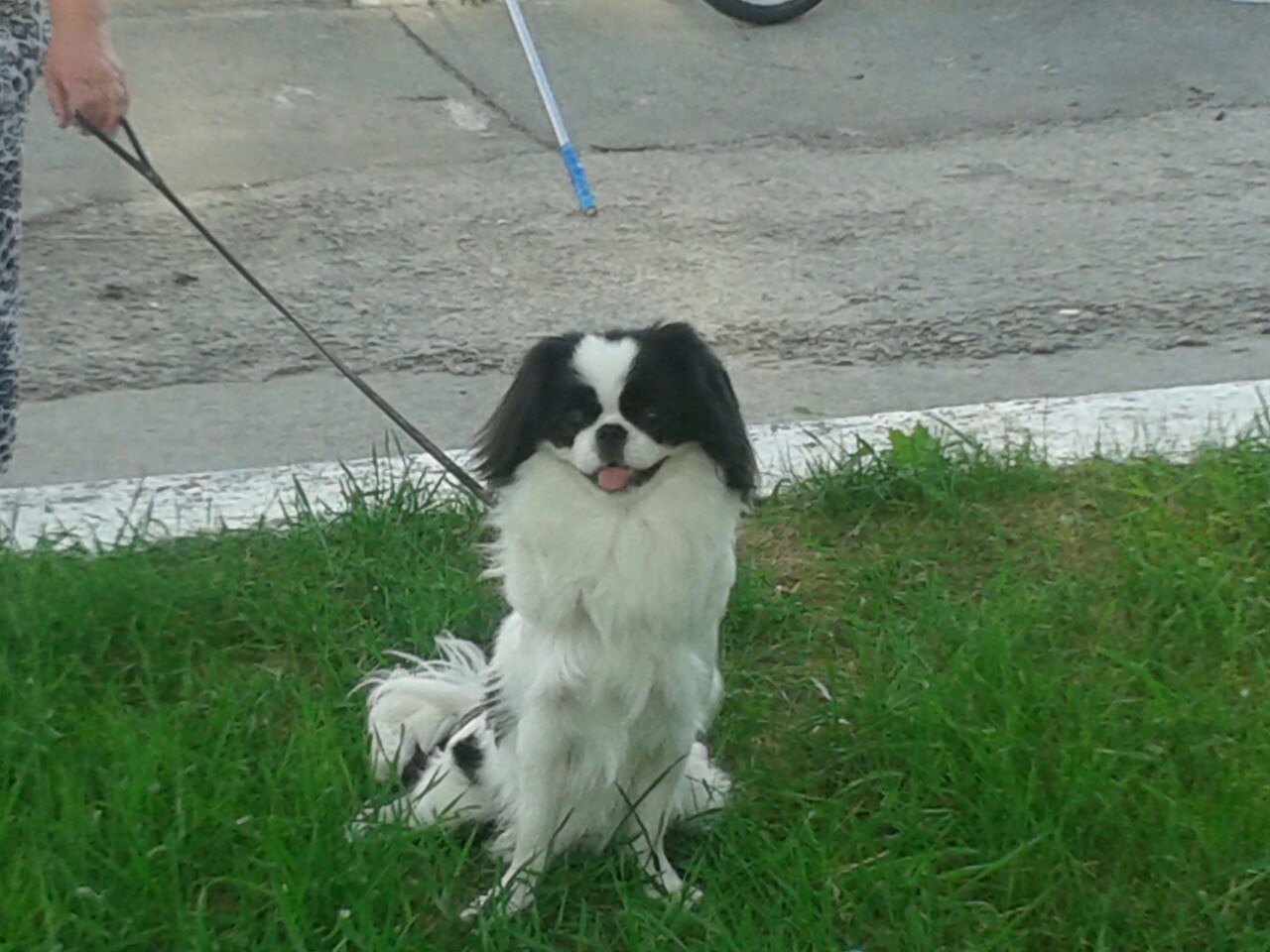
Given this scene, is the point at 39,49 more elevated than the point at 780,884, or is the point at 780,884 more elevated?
the point at 39,49

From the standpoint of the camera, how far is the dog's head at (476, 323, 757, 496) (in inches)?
82.4

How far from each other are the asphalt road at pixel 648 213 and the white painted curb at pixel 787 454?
1.06ft

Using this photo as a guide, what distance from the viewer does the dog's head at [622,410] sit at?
6.86ft

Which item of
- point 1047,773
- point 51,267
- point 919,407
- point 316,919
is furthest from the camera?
point 51,267

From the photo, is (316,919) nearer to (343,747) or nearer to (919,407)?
(343,747)

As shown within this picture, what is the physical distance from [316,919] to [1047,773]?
A: 114cm

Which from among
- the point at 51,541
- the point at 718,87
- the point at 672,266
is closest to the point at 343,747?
the point at 51,541

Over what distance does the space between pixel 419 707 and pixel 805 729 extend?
666 mm

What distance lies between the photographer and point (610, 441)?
207cm

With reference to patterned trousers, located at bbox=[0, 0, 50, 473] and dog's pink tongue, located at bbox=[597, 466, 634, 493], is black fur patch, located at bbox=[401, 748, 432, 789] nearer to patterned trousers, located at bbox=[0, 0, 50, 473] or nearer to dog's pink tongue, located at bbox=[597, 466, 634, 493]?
dog's pink tongue, located at bbox=[597, 466, 634, 493]

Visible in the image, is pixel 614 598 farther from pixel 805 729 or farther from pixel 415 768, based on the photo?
pixel 805 729

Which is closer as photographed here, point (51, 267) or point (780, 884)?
point (780, 884)

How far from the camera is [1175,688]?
9.23 feet

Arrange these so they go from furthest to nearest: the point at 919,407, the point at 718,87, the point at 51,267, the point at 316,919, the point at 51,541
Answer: the point at 718,87 → the point at 51,267 → the point at 919,407 → the point at 51,541 → the point at 316,919
